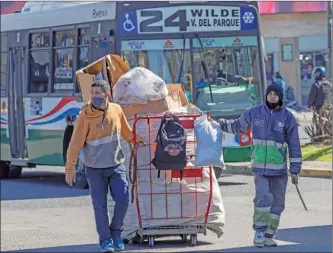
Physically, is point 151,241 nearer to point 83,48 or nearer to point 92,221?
point 92,221

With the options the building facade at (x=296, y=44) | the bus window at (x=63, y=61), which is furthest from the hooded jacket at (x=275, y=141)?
the building facade at (x=296, y=44)

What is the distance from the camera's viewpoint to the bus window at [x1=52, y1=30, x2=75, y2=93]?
18.5 metres

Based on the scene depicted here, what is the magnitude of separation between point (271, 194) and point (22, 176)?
1182 cm

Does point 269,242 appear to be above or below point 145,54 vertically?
below

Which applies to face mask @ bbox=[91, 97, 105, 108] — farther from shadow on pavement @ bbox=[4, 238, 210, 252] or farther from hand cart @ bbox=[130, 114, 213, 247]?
shadow on pavement @ bbox=[4, 238, 210, 252]

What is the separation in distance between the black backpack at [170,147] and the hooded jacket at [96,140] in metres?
0.43

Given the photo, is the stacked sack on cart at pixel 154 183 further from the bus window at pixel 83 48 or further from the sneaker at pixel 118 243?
the bus window at pixel 83 48

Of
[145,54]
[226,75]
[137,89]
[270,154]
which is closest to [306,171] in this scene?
[226,75]

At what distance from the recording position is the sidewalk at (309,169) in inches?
751

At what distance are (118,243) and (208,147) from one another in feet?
4.32

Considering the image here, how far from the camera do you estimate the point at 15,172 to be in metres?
21.4

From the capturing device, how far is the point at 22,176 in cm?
2181

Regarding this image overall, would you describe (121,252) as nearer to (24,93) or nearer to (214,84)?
(214,84)

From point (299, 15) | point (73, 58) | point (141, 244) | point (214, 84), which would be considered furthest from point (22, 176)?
point (299, 15)
